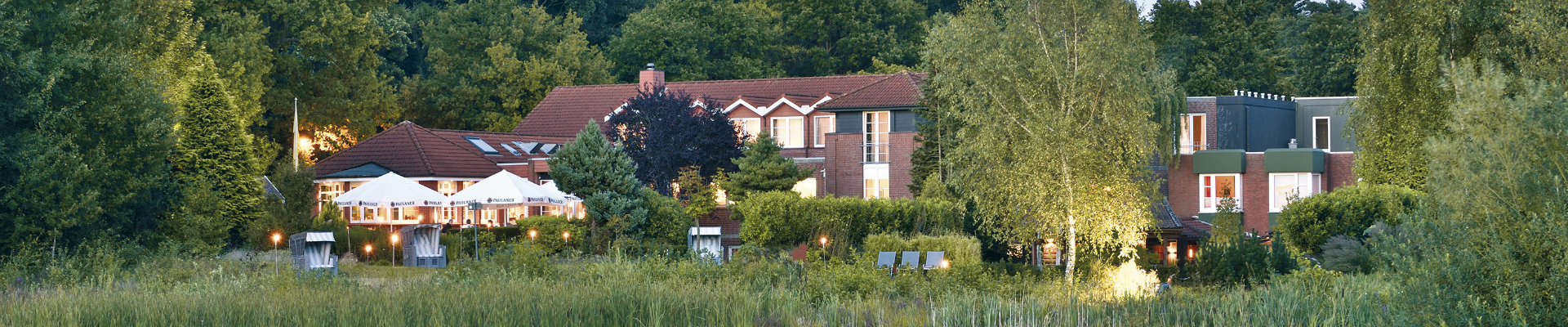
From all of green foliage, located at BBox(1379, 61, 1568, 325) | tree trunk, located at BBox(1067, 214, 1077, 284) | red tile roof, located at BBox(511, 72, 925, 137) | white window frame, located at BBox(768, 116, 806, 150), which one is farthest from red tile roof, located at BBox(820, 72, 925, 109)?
green foliage, located at BBox(1379, 61, 1568, 325)

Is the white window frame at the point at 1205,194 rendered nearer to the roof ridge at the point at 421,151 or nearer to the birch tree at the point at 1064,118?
the birch tree at the point at 1064,118

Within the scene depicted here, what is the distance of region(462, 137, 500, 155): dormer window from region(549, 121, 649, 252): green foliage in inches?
617

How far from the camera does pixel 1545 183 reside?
289 inches

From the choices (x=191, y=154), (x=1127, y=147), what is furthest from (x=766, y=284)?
(x=191, y=154)

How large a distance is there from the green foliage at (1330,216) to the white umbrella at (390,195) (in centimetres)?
1830

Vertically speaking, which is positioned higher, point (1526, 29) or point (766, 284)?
point (1526, 29)

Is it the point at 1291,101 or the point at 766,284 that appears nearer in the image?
the point at 766,284

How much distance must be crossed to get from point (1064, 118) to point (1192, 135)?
20.6 m

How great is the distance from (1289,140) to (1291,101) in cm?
168

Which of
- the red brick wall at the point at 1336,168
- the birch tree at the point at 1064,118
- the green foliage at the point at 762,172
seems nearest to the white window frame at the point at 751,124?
the green foliage at the point at 762,172

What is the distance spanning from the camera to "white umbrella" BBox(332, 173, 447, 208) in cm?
2975

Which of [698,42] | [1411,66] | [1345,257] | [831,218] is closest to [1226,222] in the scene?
[1411,66]

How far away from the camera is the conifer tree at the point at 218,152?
88.0 feet

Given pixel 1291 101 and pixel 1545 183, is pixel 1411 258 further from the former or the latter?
pixel 1291 101
